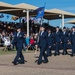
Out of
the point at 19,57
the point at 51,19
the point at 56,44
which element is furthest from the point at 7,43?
the point at 51,19

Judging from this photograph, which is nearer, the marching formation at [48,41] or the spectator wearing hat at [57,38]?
the marching formation at [48,41]

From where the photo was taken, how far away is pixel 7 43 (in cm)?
2631

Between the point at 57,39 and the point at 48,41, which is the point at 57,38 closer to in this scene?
the point at 57,39

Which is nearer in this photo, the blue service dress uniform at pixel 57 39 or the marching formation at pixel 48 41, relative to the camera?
the marching formation at pixel 48 41

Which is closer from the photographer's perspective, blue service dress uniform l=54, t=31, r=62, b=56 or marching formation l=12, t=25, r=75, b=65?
marching formation l=12, t=25, r=75, b=65

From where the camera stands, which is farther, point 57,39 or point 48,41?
point 57,39

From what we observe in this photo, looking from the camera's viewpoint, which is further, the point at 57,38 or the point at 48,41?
the point at 57,38

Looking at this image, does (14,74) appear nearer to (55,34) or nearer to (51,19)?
(55,34)

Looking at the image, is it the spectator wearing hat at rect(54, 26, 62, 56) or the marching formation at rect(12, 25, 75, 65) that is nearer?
the marching formation at rect(12, 25, 75, 65)

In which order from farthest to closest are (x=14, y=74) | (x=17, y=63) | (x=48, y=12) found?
(x=48, y=12), (x=17, y=63), (x=14, y=74)

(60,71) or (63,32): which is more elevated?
(63,32)

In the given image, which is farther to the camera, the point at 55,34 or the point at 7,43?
the point at 7,43

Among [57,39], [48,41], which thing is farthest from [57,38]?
[48,41]

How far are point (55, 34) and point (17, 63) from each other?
221 inches
